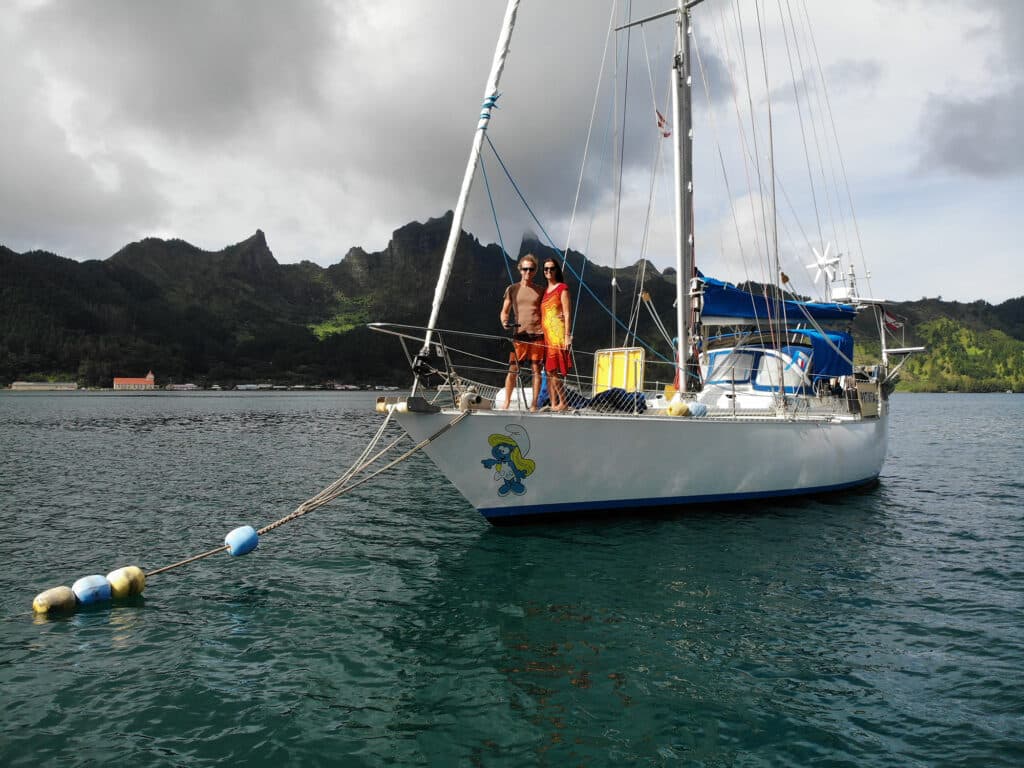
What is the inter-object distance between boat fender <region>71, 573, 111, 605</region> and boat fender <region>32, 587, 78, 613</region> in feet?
0.35

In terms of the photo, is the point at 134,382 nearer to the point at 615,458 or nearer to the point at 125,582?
the point at 125,582

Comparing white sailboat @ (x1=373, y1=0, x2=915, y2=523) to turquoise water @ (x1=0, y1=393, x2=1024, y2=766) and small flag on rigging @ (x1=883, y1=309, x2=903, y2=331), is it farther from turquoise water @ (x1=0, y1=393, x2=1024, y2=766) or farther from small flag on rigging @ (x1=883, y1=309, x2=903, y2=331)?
small flag on rigging @ (x1=883, y1=309, x2=903, y2=331)

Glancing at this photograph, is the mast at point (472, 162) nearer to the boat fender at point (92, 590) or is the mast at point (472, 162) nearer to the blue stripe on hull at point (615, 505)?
the blue stripe on hull at point (615, 505)

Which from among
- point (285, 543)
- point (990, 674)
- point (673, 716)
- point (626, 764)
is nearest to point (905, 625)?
point (990, 674)

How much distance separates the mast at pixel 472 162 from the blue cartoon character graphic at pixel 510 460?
1857 millimetres

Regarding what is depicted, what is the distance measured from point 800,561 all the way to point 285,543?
8.37 m

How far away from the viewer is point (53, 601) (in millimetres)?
6586

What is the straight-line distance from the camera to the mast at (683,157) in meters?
13.1

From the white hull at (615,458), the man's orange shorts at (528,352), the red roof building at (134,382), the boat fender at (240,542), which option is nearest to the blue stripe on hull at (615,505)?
the white hull at (615,458)

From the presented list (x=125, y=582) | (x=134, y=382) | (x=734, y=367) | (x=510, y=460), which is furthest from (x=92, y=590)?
(x=134, y=382)

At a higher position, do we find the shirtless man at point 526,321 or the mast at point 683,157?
the mast at point 683,157

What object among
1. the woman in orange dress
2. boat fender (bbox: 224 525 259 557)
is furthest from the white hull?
boat fender (bbox: 224 525 259 557)

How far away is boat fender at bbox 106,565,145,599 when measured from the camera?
7023 mm

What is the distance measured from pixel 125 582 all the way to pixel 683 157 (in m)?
13.1
